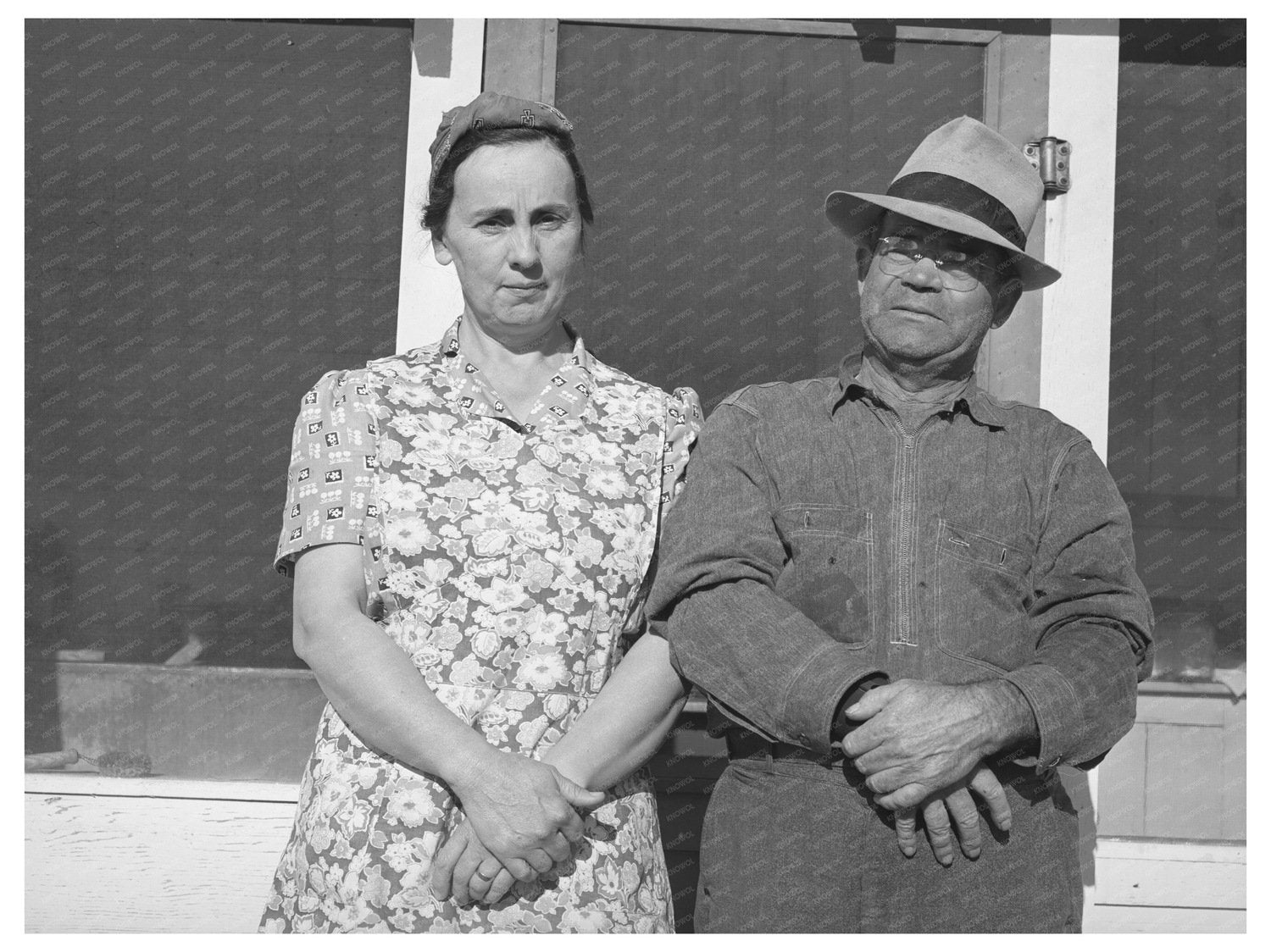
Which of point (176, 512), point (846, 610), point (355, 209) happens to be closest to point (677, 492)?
point (846, 610)

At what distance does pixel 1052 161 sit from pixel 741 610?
1606mm

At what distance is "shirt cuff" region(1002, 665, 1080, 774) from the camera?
184cm

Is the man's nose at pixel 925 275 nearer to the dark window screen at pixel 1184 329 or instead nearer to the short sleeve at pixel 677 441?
the short sleeve at pixel 677 441

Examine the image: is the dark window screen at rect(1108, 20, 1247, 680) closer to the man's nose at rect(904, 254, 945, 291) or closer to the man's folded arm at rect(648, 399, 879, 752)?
the man's nose at rect(904, 254, 945, 291)

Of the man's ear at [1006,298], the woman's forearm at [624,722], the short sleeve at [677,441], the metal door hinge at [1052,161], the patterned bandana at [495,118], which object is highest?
the metal door hinge at [1052,161]

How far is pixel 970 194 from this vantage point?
82.6 inches

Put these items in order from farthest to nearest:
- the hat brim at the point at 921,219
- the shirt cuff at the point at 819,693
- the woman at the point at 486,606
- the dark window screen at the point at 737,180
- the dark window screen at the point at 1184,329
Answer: the dark window screen at the point at 1184,329
the dark window screen at the point at 737,180
the hat brim at the point at 921,219
the woman at the point at 486,606
the shirt cuff at the point at 819,693

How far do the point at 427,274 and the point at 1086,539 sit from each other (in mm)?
1597

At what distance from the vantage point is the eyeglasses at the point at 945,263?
2066mm

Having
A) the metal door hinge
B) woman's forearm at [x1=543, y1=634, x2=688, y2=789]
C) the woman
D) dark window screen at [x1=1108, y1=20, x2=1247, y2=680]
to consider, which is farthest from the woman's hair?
dark window screen at [x1=1108, y1=20, x2=1247, y2=680]

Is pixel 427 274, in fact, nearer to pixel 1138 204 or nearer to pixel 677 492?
pixel 677 492

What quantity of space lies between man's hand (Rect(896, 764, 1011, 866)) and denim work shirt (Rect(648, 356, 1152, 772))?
3.4 inches

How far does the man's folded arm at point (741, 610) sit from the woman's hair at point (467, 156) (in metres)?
0.50

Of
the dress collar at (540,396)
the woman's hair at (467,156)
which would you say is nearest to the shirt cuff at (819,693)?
the dress collar at (540,396)
